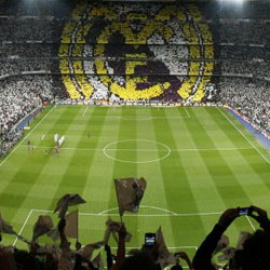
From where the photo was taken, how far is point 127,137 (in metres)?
49.9

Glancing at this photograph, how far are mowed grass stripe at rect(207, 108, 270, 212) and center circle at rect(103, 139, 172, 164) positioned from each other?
239 inches

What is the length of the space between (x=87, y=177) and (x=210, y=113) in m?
33.5

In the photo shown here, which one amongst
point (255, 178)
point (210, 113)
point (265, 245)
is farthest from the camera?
point (210, 113)

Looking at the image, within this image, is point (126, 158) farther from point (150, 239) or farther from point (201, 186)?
point (150, 239)

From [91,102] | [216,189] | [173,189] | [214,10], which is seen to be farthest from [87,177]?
[214,10]

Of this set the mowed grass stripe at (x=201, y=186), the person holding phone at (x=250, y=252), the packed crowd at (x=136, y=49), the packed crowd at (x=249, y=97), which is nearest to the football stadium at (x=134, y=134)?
the person holding phone at (x=250, y=252)

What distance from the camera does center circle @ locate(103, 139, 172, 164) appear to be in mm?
41219

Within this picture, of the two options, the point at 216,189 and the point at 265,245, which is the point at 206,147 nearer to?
the point at 216,189

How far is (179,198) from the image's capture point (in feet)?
103

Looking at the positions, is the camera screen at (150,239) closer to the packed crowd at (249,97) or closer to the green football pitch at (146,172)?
the green football pitch at (146,172)

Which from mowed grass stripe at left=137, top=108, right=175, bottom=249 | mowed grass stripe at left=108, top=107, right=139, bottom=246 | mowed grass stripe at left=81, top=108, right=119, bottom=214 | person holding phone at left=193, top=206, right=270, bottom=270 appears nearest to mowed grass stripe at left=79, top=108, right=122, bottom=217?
mowed grass stripe at left=81, top=108, right=119, bottom=214

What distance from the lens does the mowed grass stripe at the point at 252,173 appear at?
3194 centimetres

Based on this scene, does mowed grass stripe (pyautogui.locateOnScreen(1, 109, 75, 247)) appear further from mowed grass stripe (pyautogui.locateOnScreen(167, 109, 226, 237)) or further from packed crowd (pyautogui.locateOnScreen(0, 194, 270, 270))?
packed crowd (pyautogui.locateOnScreen(0, 194, 270, 270))

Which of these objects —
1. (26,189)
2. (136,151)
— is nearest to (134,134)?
(136,151)
